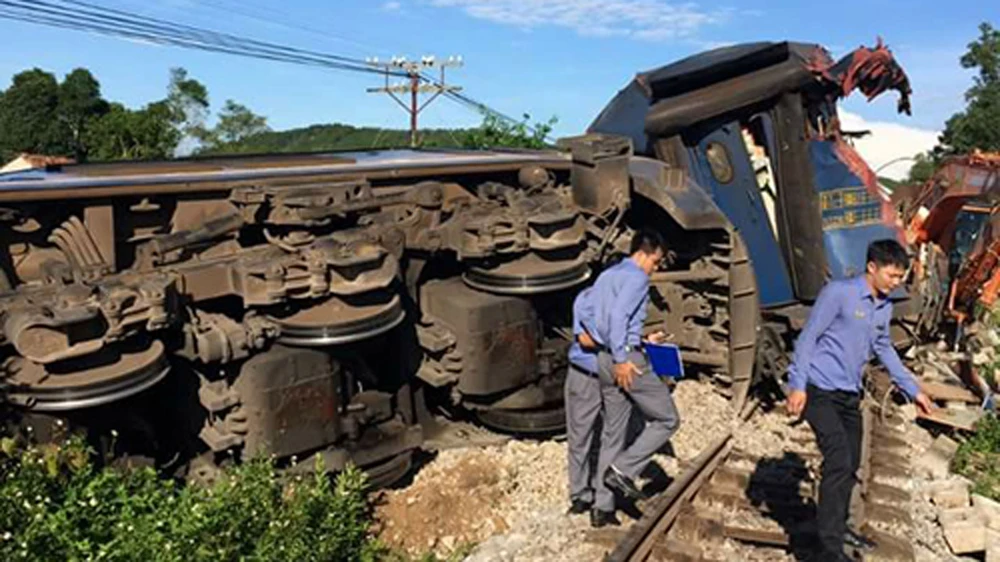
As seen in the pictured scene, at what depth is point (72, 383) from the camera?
4363mm

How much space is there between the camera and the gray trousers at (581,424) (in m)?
5.52

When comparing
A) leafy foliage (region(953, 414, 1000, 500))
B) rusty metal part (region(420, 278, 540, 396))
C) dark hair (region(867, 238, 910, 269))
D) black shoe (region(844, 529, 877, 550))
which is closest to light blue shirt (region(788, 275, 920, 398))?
dark hair (region(867, 238, 910, 269))

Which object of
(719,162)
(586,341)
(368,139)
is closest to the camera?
(586,341)

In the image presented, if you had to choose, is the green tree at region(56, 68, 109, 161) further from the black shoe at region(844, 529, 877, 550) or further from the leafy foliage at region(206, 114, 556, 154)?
the black shoe at region(844, 529, 877, 550)

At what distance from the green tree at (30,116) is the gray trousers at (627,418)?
169 feet

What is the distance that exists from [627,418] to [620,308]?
75 centimetres

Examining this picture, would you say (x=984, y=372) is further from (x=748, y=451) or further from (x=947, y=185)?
(x=748, y=451)

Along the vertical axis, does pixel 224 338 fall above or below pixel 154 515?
above

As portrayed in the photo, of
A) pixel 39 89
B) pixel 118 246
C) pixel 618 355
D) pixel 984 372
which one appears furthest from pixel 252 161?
pixel 39 89

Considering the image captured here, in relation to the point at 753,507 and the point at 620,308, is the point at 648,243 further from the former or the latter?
the point at 753,507

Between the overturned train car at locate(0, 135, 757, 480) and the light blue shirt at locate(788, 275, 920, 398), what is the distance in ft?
6.51

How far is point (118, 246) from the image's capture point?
5.24 metres

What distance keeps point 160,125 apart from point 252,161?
36086mm

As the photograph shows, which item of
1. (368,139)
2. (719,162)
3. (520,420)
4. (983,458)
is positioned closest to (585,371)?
(520,420)
